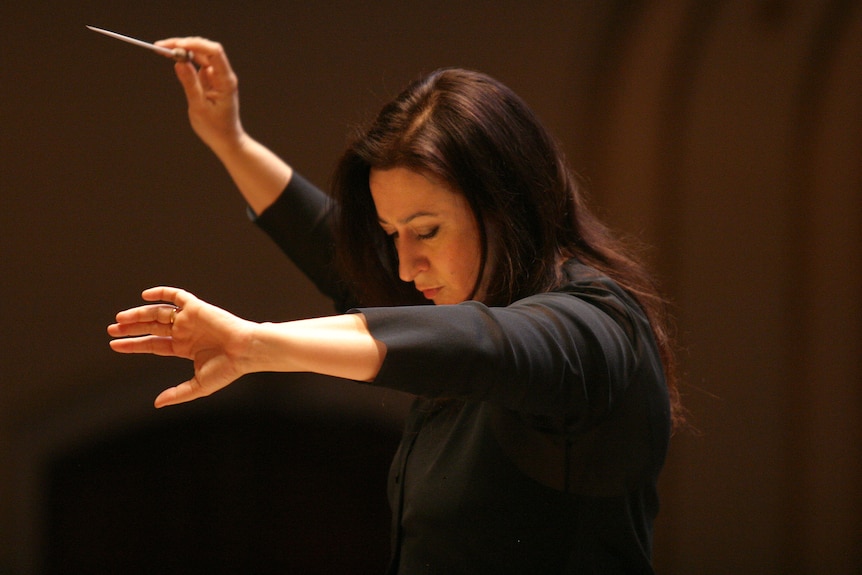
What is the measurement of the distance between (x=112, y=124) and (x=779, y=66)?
3.93 feet

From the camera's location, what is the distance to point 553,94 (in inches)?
65.5

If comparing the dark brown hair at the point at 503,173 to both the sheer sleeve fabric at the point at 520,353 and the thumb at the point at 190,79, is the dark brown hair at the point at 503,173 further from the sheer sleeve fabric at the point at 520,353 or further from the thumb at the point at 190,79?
the thumb at the point at 190,79

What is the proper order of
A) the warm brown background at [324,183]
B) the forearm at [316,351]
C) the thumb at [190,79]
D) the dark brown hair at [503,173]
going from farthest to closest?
the warm brown background at [324,183] < the thumb at [190,79] < the dark brown hair at [503,173] < the forearm at [316,351]

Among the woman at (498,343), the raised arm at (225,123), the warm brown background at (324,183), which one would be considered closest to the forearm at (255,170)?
the raised arm at (225,123)

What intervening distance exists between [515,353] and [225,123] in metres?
0.75

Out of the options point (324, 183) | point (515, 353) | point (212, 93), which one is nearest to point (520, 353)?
point (515, 353)

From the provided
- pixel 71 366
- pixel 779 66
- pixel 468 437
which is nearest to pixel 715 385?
pixel 779 66

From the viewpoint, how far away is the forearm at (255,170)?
1.31 m

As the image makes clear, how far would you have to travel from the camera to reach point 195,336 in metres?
0.71

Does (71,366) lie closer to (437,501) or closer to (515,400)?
(437,501)

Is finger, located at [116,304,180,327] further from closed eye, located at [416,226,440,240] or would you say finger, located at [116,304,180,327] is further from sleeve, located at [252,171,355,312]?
sleeve, located at [252,171,355,312]

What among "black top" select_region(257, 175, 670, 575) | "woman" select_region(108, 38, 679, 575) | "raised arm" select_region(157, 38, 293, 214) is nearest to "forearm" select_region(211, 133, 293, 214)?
"raised arm" select_region(157, 38, 293, 214)

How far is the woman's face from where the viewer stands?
3.12ft

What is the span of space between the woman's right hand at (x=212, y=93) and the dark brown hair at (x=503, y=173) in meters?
0.31
